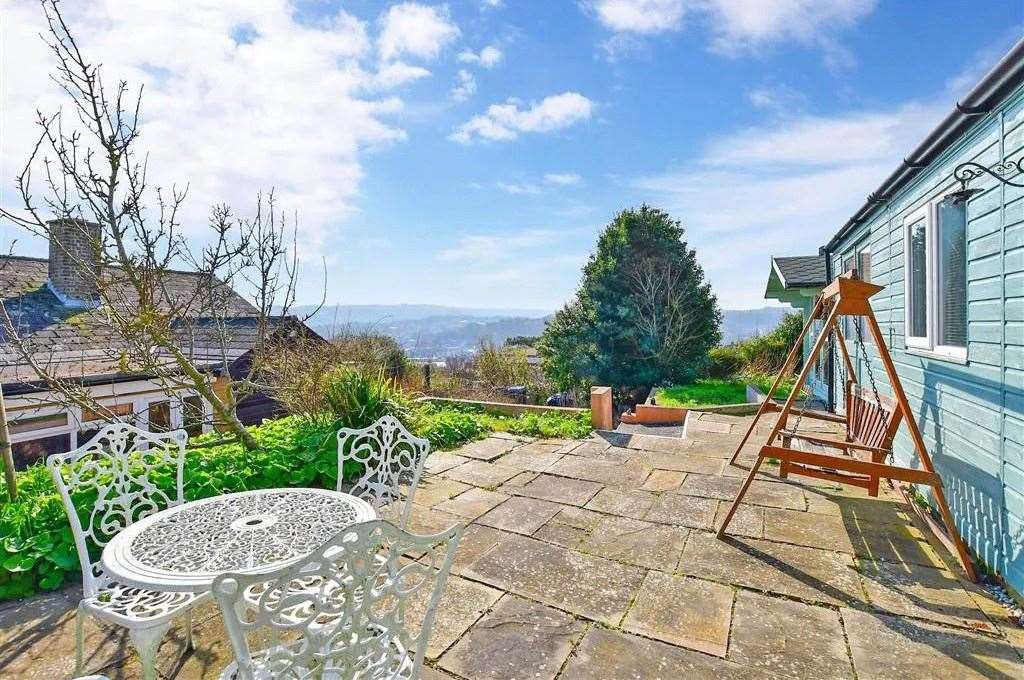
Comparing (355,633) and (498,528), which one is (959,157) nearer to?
(498,528)

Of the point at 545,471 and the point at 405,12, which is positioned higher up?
the point at 405,12

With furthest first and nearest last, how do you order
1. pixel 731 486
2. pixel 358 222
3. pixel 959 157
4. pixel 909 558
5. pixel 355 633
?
pixel 358 222 < pixel 731 486 < pixel 959 157 < pixel 909 558 < pixel 355 633

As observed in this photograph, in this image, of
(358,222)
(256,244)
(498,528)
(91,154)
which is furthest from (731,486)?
(358,222)

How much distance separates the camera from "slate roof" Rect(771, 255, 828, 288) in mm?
8469

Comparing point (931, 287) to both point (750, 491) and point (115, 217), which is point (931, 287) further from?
point (115, 217)

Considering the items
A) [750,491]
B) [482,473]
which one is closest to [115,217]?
[482,473]

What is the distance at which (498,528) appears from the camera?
10.9 feet

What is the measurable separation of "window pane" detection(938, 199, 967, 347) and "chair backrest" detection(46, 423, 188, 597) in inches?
183

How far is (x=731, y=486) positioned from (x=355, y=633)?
3716mm

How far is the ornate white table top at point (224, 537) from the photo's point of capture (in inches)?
64.4

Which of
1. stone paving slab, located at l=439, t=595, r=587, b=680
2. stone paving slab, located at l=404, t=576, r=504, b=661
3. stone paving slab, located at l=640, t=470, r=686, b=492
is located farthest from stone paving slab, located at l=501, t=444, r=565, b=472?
stone paving slab, located at l=439, t=595, r=587, b=680

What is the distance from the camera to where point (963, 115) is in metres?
2.78

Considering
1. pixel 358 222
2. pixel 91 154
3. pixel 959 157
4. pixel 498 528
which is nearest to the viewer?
pixel 959 157

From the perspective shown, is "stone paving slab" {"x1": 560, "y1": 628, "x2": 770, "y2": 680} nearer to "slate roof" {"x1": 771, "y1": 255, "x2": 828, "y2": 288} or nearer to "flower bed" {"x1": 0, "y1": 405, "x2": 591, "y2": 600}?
"flower bed" {"x1": 0, "y1": 405, "x2": 591, "y2": 600}
